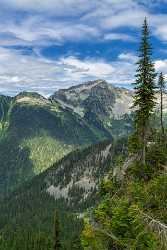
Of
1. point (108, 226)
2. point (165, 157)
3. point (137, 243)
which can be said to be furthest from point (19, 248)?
point (137, 243)

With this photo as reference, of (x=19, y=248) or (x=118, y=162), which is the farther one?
(x=19, y=248)

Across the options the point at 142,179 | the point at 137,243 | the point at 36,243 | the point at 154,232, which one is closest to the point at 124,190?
the point at 142,179

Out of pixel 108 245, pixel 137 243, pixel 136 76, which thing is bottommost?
pixel 108 245

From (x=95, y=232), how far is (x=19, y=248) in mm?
138983

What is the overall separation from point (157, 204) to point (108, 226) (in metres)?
8.96

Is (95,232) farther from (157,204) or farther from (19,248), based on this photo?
(19,248)

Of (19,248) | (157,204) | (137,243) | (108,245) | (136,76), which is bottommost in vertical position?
(19,248)

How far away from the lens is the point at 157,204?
41969mm

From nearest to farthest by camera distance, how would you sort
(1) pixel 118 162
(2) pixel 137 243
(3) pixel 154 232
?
1. (3) pixel 154 232
2. (2) pixel 137 243
3. (1) pixel 118 162

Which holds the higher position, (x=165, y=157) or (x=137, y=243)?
(x=165, y=157)

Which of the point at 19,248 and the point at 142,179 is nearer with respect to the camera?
the point at 142,179

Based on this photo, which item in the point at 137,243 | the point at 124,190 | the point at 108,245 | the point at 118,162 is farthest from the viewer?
the point at 118,162

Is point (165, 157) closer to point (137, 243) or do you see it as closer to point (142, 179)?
point (142, 179)

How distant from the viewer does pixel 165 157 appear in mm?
67500
